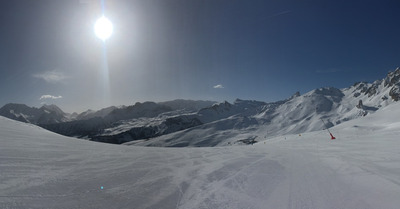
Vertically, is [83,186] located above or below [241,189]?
above

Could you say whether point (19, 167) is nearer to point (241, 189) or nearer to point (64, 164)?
point (64, 164)

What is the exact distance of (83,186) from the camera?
4527 mm

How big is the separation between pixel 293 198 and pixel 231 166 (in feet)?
10.7

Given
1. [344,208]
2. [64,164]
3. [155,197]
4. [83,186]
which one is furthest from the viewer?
[64,164]

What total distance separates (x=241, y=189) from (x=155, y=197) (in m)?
2.05

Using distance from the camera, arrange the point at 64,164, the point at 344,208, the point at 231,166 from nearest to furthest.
→ the point at 344,208, the point at 64,164, the point at 231,166

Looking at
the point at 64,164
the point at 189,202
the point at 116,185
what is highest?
the point at 64,164

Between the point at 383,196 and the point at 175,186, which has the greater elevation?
the point at 175,186

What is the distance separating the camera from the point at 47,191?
402cm

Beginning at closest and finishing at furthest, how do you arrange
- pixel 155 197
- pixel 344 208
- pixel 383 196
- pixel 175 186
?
pixel 344 208
pixel 383 196
pixel 155 197
pixel 175 186

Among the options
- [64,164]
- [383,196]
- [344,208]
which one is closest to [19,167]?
[64,164]

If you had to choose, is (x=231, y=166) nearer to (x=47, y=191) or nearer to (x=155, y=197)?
(x=155, y=197)

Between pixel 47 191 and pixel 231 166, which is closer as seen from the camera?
pixel 47 191

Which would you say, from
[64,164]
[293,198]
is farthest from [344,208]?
[64,164]
